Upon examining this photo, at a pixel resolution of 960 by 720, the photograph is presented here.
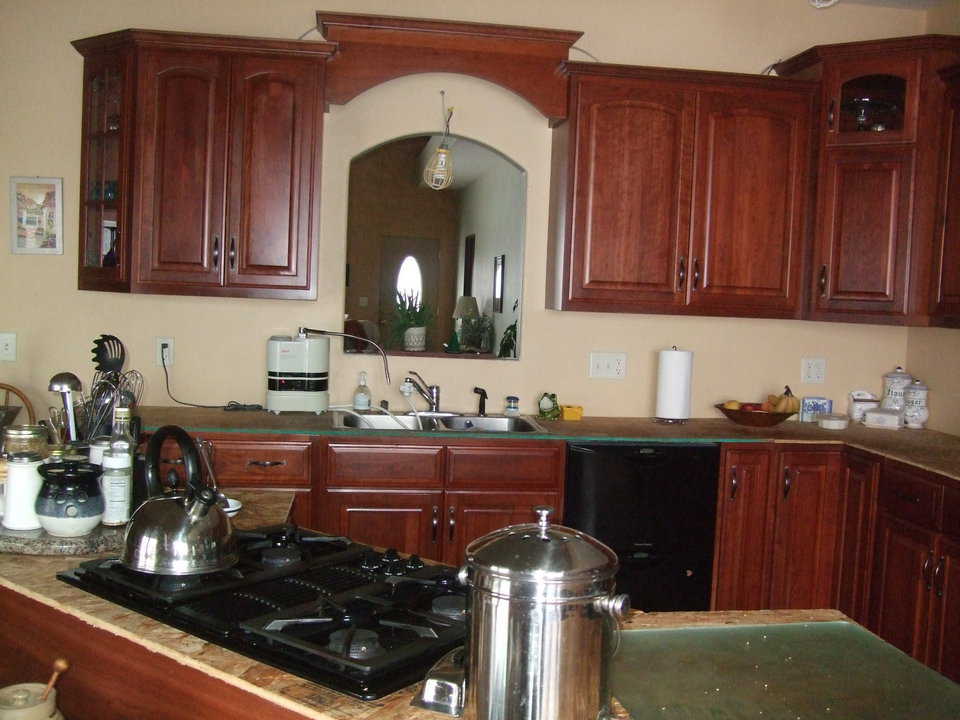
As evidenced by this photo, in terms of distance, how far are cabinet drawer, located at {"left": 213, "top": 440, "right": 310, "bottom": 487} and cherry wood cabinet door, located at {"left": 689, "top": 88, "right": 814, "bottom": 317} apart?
175 cm

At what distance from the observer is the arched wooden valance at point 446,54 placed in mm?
3910

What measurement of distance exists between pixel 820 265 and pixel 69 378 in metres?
3.02

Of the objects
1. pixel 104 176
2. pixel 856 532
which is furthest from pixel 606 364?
pixel 104 176

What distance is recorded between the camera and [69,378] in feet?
8.04

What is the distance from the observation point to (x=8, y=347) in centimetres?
404

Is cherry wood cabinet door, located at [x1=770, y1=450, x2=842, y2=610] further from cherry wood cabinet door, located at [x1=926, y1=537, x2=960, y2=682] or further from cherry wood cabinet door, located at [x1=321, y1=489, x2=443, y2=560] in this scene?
cherry wood cabinet door, located at [x1=321, y1=489, x2=443, y2=560]

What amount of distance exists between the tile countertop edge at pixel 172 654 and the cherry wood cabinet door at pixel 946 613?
8.54 ft

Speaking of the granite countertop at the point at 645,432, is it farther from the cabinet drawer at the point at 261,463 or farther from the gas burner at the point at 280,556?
the gas burner at the point at 280,556

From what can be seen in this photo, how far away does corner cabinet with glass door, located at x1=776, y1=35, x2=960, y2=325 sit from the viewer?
3.94 meters

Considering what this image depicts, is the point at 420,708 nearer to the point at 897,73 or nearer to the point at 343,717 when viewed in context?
the point at 343,717

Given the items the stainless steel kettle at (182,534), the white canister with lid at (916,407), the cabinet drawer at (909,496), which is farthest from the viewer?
the white canister with lid at (916,407)

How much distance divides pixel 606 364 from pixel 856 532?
1.25m

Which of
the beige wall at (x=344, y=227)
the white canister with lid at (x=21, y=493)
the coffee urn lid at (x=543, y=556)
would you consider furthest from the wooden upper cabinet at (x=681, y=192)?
the coffee urn lid at (x=543, y=556)

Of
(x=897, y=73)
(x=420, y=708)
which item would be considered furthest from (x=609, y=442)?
(x=420, y=708)
